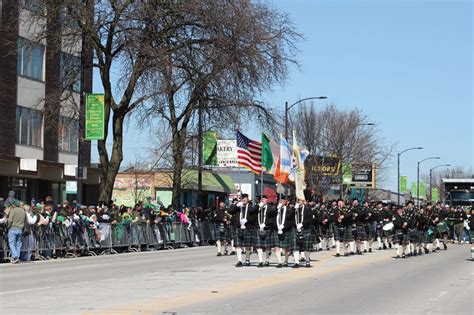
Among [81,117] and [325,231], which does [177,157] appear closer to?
[81,117]

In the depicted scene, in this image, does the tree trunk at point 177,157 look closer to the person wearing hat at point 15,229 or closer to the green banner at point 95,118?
the green banner at point 95,118

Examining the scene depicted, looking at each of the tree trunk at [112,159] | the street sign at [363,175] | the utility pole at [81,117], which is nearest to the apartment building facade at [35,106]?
the utility pole at [81,117]

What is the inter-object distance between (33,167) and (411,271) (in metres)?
21.5

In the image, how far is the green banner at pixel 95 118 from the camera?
30019mm

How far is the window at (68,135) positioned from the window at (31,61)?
3174 millimetres

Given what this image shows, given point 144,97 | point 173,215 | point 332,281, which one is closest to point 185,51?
point 144,97

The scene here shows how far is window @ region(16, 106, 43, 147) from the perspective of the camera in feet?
128

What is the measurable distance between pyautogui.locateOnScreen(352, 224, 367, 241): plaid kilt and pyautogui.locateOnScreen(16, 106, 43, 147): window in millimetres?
18604

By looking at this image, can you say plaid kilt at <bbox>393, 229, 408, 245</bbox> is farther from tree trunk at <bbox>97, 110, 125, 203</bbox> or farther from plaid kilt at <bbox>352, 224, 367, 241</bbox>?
tree trunk at <bbox>97, 110, 125, 203</bbox>

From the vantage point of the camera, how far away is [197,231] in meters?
35.6

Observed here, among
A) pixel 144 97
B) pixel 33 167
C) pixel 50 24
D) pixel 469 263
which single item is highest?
pixel 50 24

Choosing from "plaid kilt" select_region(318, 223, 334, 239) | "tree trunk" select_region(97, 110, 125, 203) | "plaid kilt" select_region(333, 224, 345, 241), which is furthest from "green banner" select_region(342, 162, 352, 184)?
"plaid kilt" select_region(333, 224, 345, 241)

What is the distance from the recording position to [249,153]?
42.6 metres

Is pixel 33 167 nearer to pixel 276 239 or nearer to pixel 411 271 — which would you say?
pixel 276 239
